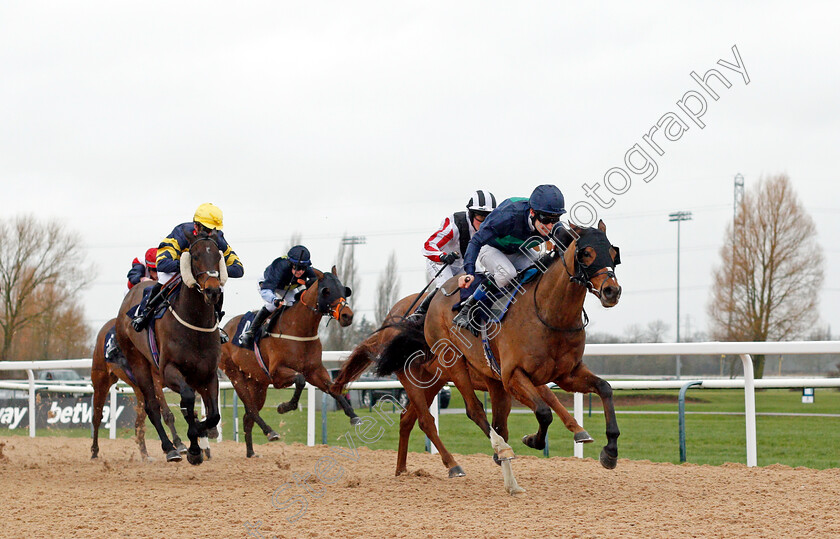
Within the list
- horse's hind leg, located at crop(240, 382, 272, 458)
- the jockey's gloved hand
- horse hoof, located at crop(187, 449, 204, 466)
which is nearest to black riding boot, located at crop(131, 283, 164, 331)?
horse hoof, located at crop(187, 449, 204, 466)

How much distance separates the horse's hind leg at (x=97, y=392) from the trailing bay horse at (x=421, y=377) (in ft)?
11.2

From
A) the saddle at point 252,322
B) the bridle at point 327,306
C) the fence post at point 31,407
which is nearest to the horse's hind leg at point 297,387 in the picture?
the saddle at point 252,322

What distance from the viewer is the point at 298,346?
8.72m

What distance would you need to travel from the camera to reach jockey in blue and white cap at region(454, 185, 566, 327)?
5770 mm

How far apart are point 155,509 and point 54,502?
0.90 metres

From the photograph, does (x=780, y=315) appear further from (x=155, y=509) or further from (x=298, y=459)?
(x=155, y=509)

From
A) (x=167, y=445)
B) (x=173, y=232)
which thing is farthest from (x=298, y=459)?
(x=173, y=232)

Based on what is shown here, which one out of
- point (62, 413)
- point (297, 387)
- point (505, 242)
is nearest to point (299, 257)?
point (297, 387)

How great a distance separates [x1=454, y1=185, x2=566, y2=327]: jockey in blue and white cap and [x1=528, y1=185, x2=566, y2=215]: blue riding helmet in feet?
0.13

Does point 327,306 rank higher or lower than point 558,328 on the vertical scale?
higher

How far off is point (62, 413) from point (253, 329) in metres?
5.88

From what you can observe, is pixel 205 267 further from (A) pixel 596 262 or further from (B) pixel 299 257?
(A) pixel 596 262

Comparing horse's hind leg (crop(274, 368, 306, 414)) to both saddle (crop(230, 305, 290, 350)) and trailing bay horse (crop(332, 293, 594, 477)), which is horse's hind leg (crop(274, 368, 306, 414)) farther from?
trailing bay horse (crop(332, 293, 594, 477))

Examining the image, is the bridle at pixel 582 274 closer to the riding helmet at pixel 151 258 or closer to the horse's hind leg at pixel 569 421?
the horse's hind leg at pixel 569 421
